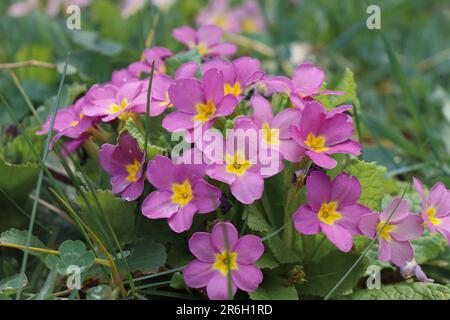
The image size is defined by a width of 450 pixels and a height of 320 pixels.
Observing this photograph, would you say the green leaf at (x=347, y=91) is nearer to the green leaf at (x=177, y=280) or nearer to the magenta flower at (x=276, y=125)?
the magenta flower at (x=276, y=125)

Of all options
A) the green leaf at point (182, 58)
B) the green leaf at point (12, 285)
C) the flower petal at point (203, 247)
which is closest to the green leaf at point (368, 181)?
the flower petal at point (203, 247)

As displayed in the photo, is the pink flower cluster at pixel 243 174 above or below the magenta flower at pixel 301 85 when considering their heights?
below

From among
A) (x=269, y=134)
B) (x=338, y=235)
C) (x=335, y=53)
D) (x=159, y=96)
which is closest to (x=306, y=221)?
(x=338, y=235)

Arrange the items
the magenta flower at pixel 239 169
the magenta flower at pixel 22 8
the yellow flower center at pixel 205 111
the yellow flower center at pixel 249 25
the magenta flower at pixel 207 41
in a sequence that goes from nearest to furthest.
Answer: the magenta flower at pixel 239 169
the yellow flower center at pixel 205 111
the magenta flower at pixel 207 41
the magenta flower at pixel 22 8
the yellow flower center at pixel 249 25

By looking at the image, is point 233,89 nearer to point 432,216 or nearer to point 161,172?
point 161,172

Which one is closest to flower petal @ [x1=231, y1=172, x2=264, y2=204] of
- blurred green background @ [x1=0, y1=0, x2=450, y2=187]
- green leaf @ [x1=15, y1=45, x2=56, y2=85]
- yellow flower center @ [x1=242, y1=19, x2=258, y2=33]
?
blurred green background @ [x1=0, y1=0, x2=450, y2=187]
